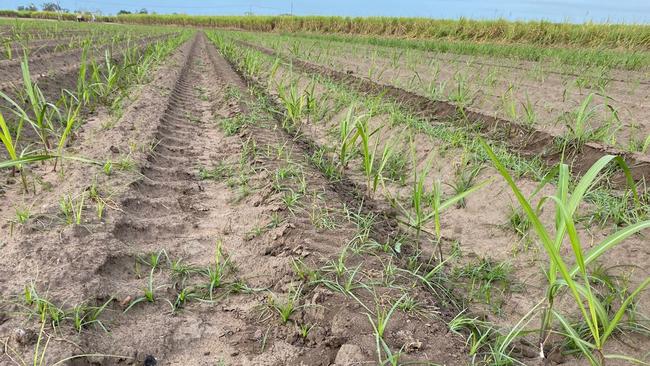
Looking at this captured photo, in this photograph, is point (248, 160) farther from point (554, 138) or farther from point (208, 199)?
point (554, 138)

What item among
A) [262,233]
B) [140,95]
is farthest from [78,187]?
[140,95]

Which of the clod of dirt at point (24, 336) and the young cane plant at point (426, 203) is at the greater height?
the young cane plant at point (426, 203)

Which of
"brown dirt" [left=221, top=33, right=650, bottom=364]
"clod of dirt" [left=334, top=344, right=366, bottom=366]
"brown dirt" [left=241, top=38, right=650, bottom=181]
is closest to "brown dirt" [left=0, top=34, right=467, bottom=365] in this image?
"clod of dirt" [left=334, top=344, right=366, bottom=366]

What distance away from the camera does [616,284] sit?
6.43ft

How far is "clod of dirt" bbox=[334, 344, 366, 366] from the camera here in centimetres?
145

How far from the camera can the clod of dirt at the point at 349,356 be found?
1452mm

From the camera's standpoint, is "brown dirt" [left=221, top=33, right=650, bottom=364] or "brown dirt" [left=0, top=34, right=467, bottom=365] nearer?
"brown dirt" [left=0, top=34, right=467, bottom=365]

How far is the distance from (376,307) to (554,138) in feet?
9.87

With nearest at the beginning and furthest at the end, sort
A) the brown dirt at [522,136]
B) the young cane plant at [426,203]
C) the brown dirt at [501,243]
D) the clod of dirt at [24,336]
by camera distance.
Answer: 1. the clod of dirt at [24,336]
2. the young cane plant at [426,203]
3. the brown dirt at [501,243]
4. the brown dirt at [522,136]

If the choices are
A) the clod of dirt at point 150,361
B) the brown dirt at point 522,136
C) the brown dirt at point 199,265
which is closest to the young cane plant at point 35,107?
the brown dirt at point 199,265

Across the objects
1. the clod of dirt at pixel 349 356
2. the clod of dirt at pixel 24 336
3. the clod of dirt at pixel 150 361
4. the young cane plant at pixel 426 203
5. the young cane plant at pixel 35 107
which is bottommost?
the clod of dirt at pixel 150 361

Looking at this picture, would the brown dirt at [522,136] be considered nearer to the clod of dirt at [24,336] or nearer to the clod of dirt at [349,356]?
the clod of dirt at [349,356]

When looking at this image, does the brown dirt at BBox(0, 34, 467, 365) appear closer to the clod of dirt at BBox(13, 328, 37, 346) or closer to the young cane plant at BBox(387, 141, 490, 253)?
the clod of dirt at BBox(13, 328, 37, 346)

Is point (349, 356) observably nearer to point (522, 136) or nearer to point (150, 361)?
point (150, 361)
